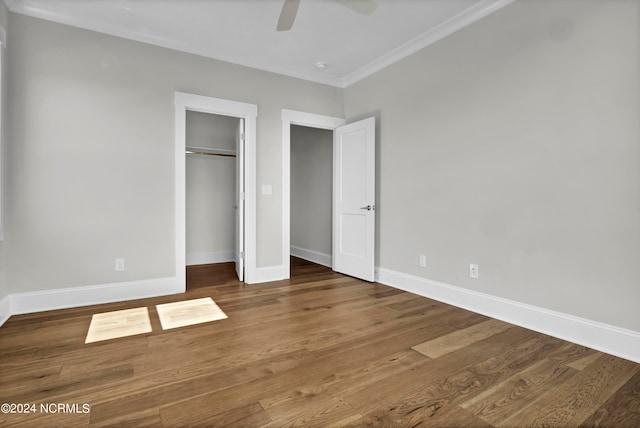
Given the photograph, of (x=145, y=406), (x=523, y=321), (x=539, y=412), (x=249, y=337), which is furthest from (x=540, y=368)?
(x=145, y=406)

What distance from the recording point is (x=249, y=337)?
2430 millimetres

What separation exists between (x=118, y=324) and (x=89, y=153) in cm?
168

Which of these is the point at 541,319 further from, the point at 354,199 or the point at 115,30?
the point at 115,30

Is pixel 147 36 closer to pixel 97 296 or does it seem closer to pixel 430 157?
pixel 97 296

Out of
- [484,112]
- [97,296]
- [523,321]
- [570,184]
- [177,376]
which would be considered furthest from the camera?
[97,296]

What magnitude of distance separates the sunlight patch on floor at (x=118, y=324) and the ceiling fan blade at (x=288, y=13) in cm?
272

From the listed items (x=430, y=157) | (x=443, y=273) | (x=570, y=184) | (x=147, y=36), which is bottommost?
(x=443, y=273)

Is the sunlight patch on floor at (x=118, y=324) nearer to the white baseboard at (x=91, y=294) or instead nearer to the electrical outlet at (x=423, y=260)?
the white baseboard at (x=91, y=294)

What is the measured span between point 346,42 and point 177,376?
348 cm

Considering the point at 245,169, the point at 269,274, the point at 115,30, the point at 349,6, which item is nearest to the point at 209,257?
the point at 269,274

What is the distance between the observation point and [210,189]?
17.8 ft

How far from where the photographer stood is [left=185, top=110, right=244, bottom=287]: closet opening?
5.23 metres

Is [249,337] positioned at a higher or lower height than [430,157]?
lower

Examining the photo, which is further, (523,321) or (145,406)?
(523,321)
